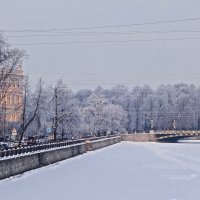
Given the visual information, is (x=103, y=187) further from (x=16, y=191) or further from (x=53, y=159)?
(x=53, y=159)

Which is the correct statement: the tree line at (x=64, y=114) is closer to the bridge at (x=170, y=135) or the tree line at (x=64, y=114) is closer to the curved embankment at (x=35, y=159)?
the curved embankment at (x=35, y=159)

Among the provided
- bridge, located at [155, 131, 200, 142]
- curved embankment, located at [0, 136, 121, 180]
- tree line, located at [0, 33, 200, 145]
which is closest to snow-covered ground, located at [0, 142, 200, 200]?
curved embankment, located at [0, 136, 121, 180]

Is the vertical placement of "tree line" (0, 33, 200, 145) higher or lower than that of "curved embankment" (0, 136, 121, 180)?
higher

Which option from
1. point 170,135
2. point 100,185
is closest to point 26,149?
point 100,185

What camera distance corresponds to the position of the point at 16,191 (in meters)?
35.4

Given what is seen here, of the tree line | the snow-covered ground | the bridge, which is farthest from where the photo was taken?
the bridge

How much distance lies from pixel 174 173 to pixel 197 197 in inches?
774

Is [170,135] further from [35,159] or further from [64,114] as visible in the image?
[35,159]

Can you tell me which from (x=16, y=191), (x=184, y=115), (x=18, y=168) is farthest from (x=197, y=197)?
(x=184, y=115)

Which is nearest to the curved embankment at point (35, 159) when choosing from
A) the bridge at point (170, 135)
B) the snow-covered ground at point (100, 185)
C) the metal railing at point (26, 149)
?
the metal railing at point (26, 149)

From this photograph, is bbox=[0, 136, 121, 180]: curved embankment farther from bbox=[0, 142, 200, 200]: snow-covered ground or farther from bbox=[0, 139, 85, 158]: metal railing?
bbox=[0, 142, 200, 200]: snow-covered ground

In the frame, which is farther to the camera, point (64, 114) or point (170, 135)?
point (170, 135)

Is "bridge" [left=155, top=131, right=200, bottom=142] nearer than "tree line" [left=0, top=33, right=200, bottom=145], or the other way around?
"tree line" [left=0, top=33, right=200, bottom=145]

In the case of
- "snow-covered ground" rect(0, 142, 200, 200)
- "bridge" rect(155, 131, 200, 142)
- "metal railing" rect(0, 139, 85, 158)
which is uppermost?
"bridge" rect(155, 131, 200, 142)
